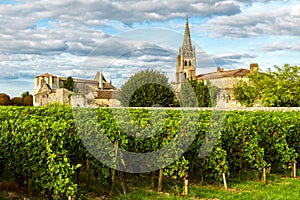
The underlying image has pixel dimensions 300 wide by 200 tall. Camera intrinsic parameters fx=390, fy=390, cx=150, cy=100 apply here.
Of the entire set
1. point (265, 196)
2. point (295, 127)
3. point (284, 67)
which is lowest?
point (265, 196)

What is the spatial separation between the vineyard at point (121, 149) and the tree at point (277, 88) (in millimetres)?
31296

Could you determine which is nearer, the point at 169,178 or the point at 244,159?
the point at 169,178

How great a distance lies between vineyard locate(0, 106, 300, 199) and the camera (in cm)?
813

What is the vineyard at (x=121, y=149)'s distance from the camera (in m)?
8.13

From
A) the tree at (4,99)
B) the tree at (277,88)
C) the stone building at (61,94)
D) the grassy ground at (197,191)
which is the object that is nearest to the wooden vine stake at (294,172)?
the grassy ground at (197,191)

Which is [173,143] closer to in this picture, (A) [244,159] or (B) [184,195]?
(B) [184,195]

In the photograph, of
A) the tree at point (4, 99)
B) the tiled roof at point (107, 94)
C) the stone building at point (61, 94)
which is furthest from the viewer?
the tree at point (4, 99)

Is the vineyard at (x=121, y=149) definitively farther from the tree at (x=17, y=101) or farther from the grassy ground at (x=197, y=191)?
the tree at (x=17, y=101)

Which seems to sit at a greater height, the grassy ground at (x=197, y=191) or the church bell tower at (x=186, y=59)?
the church bell tower at (x=186, y=59)

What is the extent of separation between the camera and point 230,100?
5866 centimetres

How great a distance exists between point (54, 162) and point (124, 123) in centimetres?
236

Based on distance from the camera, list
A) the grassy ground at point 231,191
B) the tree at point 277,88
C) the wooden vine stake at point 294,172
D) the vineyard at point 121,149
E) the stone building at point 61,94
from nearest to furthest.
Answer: the vineyard at point 121,149, the grassy ground at point 231,191, the wooden vine stake at point 294,172, the stone building at point 61,94, the tree at point 277,88

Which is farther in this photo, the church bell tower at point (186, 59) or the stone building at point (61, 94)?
the stone building at point (61, 94)

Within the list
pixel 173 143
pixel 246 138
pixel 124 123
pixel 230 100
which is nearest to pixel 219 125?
pixel 246 138
